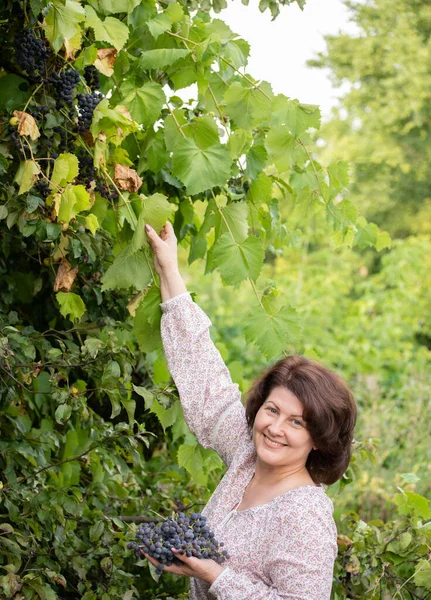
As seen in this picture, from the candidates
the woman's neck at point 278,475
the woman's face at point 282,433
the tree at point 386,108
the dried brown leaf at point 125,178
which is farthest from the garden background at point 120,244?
the tree at point 386,108

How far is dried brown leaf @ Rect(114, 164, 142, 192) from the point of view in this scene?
1.83 m

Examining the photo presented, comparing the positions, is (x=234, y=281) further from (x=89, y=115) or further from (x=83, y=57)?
(x=83, y=57)

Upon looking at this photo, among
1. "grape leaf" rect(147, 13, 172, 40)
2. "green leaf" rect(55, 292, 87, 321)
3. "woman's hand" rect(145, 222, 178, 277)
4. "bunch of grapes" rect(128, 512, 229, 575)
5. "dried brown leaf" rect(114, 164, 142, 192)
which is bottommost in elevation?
"bunch of grapes" rect(128, 512, 229, 575)

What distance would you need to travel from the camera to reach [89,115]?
1783mm

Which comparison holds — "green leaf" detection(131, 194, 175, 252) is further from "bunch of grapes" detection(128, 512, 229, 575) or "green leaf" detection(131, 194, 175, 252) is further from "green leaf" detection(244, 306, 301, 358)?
"bunch of grapes" detection(128, 512, 229, 575)

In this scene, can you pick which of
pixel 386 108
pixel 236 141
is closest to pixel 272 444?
pixel 236 141

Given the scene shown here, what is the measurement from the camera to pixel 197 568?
5.43 feet

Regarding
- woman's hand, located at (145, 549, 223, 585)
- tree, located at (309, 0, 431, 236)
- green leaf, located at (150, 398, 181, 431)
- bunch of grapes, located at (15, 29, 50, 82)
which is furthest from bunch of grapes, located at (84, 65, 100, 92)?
tree, located at (309, 0, 431, 236)

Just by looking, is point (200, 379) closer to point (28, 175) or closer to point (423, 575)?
point (28, 175)

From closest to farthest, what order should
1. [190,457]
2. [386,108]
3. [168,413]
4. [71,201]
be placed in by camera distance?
1. [71,201]
2. [168,413]
3. [190,457]
4. [386,108]

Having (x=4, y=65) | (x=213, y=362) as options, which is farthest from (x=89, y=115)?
(x=213, y=362)

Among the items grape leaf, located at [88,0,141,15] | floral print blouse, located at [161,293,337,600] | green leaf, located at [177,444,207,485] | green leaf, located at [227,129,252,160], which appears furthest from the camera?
green leaf, located at [177,444,207,485]

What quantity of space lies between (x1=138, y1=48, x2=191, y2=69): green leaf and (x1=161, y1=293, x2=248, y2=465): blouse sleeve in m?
0.55

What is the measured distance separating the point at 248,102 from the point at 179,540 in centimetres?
103
